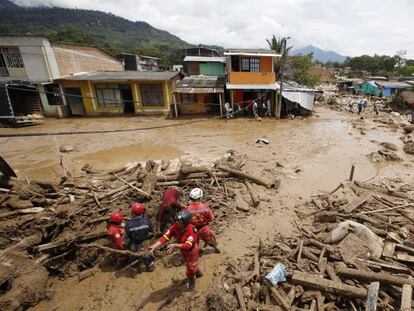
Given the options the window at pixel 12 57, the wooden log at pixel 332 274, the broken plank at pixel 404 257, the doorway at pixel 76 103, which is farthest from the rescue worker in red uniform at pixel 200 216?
the window at pixel 12 57

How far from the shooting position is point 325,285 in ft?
13.4

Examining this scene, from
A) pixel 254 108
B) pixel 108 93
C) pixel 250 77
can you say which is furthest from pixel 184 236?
pixel 108 93

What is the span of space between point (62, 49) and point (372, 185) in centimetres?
2803

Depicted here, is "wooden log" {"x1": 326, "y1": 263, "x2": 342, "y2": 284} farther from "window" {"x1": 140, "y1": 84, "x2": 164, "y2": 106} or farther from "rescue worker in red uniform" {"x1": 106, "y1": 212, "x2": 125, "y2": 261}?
"window" {"x1": 140, "y1": 84, "x2": 164, "y2": 106}

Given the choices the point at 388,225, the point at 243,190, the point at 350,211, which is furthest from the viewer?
the point at 243,190

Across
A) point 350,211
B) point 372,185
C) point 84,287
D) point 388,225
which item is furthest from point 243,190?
point 84,287

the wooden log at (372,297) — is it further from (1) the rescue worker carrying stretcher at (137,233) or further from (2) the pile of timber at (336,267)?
(1) the rescue worker carrying stretcher at (137,233)

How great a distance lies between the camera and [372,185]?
861 cm

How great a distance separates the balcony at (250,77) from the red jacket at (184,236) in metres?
19.4

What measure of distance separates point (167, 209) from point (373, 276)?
174 inches

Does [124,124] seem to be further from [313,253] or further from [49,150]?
[313,253]

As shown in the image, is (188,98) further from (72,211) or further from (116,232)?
(116,232)

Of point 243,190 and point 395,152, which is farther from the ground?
point 243,190

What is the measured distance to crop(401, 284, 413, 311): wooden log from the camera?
144 inches
